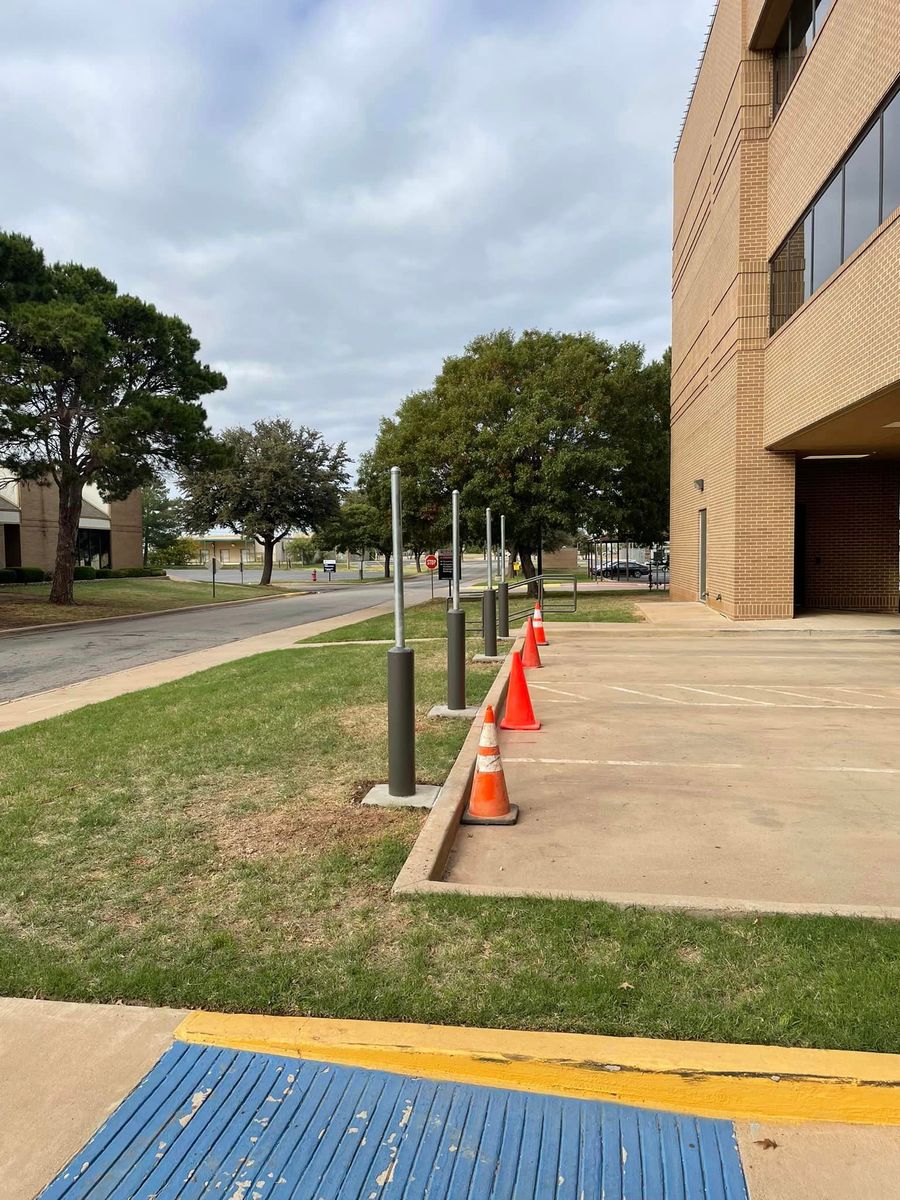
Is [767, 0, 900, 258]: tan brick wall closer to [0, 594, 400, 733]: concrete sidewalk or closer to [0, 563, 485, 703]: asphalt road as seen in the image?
[0, 594, 400, 733]: concrete sidewalk

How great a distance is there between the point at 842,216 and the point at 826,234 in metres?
0.86

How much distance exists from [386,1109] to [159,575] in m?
46.2

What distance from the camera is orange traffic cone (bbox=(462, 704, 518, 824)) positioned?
16.1 feet

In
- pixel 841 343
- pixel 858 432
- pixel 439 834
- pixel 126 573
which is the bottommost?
pixel 439 834

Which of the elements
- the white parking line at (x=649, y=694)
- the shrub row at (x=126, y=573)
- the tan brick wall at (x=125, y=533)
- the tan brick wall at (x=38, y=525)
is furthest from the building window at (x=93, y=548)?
the white parking line at (x=649, y=694)

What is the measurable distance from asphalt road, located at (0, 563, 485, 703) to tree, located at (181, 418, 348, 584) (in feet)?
54.9

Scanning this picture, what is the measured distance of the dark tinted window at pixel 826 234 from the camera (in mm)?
12289

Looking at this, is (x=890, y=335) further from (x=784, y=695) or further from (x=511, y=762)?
(x=511, y=762)

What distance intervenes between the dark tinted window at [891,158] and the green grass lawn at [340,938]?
395 inches

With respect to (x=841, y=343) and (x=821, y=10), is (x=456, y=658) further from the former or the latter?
(x=821, y=10)

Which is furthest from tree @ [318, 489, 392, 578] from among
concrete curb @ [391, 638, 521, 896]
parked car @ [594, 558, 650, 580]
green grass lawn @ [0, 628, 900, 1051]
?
green grass lawn @ [0, 628, 900, 1051]

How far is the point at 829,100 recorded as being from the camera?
12422 millimetres

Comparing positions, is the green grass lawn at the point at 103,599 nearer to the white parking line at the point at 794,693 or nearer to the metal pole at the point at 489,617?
the metal pole at the point at 489,617

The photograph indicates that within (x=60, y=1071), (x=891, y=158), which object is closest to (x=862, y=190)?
(x=891, y=158)
